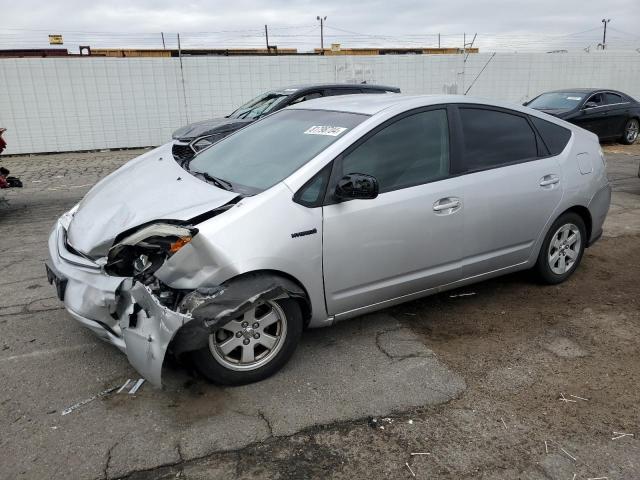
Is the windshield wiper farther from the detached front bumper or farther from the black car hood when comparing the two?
the black car hood

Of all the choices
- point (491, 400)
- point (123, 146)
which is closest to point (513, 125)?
point (491, 400)

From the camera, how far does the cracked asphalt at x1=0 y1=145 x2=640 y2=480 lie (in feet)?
8.45

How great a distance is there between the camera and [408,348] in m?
3.66

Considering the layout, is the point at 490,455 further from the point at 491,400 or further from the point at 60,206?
the point at 60,206

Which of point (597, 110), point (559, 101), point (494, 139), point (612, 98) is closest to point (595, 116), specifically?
point (597, 110)

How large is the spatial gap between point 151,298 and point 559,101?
1342cm

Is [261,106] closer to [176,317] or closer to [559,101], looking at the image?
[176,317]

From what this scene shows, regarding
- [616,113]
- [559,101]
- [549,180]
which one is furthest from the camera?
[616,113]

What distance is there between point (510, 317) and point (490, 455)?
1.71 meters

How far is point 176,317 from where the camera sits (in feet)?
9.16

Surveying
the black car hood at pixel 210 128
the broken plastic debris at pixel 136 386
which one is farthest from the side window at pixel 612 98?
the broken plastic debris at pixel 136 386

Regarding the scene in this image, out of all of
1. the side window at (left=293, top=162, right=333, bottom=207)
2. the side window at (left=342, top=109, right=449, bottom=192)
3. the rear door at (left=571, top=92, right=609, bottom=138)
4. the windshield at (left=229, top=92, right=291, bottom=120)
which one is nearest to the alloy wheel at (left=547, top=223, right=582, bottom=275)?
the side window at (left=342, top=109, right=449, bottom=192)

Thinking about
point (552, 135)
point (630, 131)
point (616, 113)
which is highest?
point (552, 135)

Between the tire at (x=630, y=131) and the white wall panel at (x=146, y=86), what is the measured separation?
Answer: 18.0 feet
